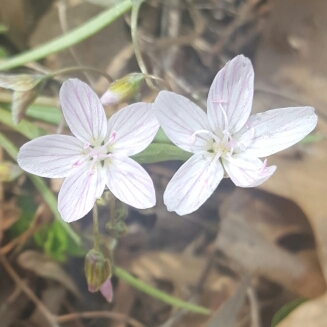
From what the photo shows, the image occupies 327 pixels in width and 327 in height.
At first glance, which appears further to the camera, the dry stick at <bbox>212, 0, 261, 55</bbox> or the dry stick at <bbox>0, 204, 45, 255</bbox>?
the dry stick at <bbox>212, 0, 261, 55</bbox>

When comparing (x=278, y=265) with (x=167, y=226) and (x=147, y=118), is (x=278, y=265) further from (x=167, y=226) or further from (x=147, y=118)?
(x=147, y=118)

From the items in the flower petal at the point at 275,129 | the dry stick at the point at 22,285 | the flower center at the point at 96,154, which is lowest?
the dry stick at the point at 22,285

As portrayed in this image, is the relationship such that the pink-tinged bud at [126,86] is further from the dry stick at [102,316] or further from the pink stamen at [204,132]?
the dry stick at [102,316]

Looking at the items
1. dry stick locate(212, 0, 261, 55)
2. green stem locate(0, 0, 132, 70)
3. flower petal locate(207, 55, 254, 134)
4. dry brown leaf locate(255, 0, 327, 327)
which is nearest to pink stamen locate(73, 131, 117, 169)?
flower petal locate(207, 55, 254, 134)

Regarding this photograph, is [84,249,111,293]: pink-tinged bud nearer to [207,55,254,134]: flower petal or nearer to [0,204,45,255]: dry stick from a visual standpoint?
[207,55,254,134]: flower petal

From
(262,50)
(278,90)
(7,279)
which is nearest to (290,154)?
(278,90)

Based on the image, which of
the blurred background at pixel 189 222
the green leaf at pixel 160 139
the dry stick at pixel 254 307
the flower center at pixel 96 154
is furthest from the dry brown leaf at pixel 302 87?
the flower center at pixel 96 154
